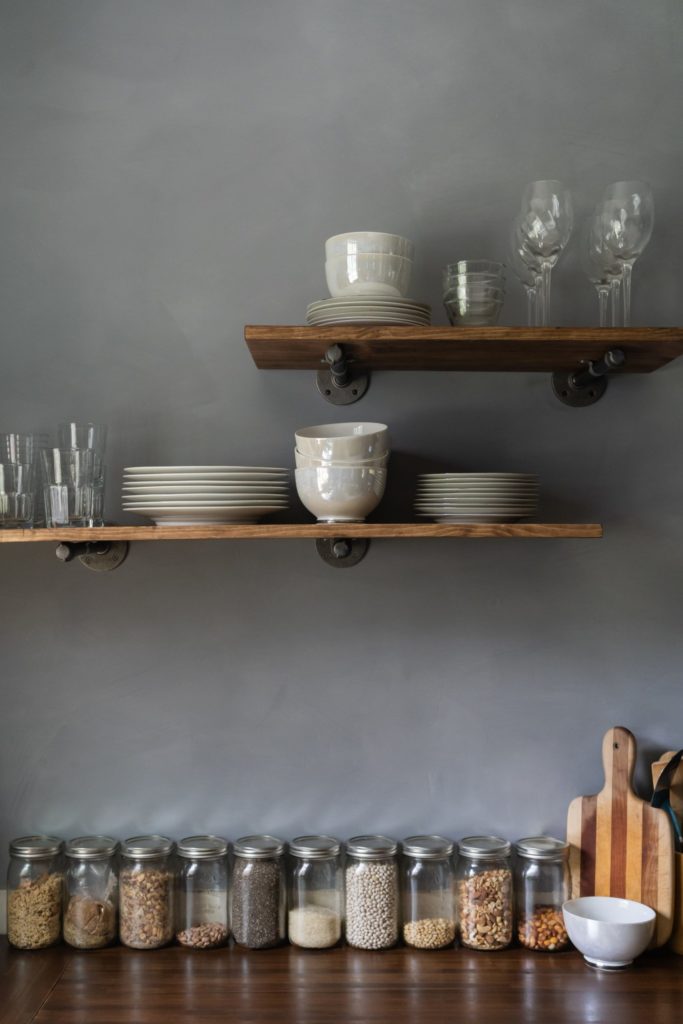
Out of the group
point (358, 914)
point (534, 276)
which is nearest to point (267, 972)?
point (358, 914)

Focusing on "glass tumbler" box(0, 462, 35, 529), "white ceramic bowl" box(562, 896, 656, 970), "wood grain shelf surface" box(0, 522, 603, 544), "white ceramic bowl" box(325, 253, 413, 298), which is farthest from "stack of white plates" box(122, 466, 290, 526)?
"white ceramic bowl" box(562, 896, 656, 970)

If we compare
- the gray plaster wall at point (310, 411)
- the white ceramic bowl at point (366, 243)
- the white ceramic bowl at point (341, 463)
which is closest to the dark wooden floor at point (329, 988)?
the gray plaster wall at point (310, 411)

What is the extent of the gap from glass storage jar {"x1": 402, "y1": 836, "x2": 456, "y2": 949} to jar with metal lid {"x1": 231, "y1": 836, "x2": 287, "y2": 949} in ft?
0.68

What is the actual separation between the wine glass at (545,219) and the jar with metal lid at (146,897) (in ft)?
3.56

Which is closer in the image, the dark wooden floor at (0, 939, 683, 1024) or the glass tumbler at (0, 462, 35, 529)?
the dark wooden floor at (0, 939, 683, 1024)

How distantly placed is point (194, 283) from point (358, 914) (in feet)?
3.63

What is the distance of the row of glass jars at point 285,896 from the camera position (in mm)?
1630

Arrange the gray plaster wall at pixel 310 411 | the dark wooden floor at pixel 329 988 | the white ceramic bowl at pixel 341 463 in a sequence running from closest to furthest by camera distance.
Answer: the dark wooden floor at pixel 329 988 < the white ceramic bowl at pixel 341 463 < the gray plaster wall at pixel 310 411

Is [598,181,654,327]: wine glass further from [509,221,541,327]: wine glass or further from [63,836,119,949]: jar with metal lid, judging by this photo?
[63,836,119,949]: jar with metal lid

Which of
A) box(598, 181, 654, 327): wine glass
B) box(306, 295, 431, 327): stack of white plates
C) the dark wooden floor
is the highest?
box(598, 181, 654, 327): wine glass

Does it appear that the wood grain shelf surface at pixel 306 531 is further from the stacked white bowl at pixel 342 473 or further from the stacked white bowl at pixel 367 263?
the stacked white bowl at pixel 367 263

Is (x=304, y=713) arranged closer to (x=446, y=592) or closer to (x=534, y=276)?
(x=446, y=592)

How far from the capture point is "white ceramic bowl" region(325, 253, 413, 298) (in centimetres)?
157

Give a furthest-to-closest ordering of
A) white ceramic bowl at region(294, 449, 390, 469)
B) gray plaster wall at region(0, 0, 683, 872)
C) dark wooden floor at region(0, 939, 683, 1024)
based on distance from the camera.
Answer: gray plaster wall at region(0, 0, 683, 872) → white ceramic bowl at region(294, 449, 390, 469) → dark wooden floor at region(0, 939, 683, 1024)
